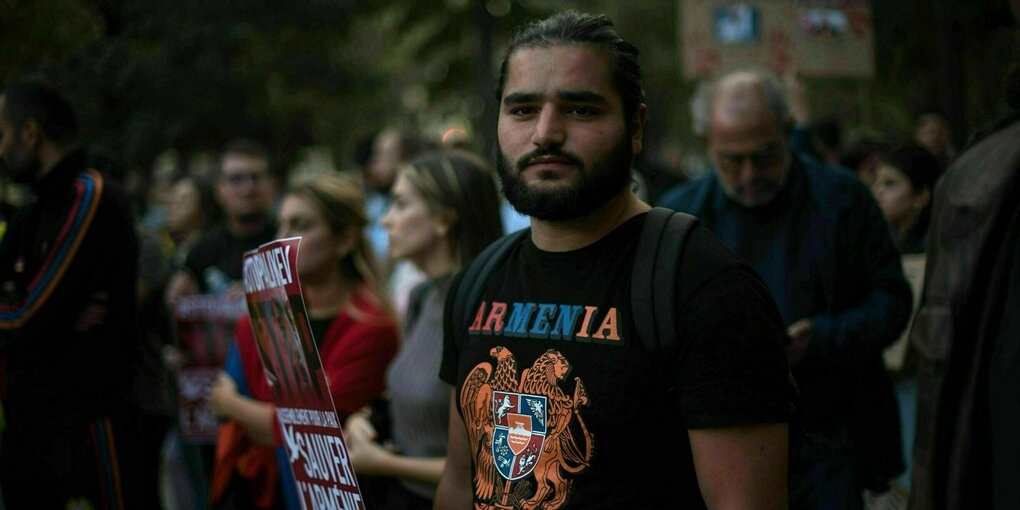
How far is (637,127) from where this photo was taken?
261 centimetres

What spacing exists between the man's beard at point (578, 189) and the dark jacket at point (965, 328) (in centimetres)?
104

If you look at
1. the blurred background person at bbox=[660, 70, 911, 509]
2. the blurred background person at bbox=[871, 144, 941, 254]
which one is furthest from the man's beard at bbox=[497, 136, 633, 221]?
the blurred background person at bbox=[871, 144, 941, 254]

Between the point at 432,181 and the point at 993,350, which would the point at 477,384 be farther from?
the point at 432,181

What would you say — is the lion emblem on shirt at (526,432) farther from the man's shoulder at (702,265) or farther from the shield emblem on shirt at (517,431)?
the man's shoulder at (702,265)

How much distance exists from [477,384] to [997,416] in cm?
134

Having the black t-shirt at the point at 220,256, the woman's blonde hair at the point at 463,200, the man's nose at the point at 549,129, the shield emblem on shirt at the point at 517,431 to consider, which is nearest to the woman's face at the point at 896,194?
the woman's blonde hair at the point at 463,200

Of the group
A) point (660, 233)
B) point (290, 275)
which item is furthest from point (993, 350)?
point (290, 275)

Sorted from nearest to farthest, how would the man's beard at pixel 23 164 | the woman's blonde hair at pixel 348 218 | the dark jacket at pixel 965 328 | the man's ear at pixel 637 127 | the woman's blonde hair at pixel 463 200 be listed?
the man's ear at pixel 637 127
the dark jacket at pixel 965 328
the woman's blonde hair at pixel 463 200
the man's beard at pixel 23 164
the woman's blonde hair at pixel 348 218

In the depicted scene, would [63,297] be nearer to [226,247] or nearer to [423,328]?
[423,328]

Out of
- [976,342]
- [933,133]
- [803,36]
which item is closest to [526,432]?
[976,342]

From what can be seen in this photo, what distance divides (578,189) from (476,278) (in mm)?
439

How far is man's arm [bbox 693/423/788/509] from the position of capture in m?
2.18

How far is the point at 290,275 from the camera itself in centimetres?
285

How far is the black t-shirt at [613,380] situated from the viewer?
7.22 feet
